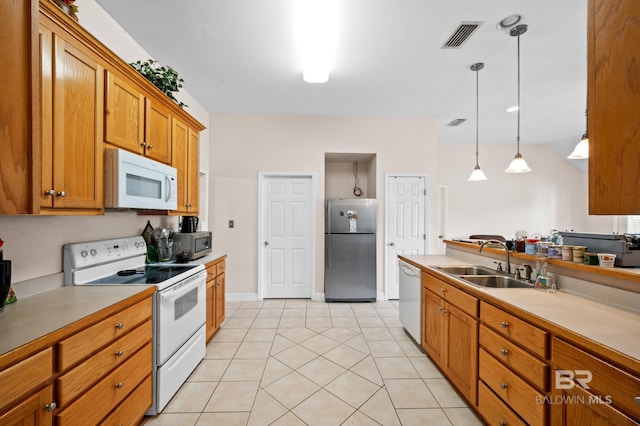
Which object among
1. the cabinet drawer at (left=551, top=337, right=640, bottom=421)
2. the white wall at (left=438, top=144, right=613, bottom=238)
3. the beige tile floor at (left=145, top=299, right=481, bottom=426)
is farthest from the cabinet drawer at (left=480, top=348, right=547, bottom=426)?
the white wall at (left=438, top=144, right=613, bottom=238)

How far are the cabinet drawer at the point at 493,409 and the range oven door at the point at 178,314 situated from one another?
2009 millimetres

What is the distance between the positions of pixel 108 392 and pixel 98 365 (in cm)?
18

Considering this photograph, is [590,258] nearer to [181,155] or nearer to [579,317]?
[579,317]

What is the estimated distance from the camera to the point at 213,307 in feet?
8.82

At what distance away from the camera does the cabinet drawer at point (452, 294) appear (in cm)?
169

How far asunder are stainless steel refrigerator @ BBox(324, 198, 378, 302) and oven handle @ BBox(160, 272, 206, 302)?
2.13 meters

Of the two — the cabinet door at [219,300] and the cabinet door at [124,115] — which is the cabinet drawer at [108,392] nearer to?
the cabinet door at [219,300]

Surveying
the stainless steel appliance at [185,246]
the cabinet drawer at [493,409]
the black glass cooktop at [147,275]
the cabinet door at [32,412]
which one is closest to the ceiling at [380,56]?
the stainless steel appliance at [185,246]

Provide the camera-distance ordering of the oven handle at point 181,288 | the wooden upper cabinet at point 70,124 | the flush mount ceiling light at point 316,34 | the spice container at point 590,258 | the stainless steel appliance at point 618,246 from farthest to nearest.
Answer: the flush mount ceiling light at point 316,34 → the oven handle at point 181,288 → the spice container at point 590,258 → the stainless steel appliance at point 618,246 → the wooden upper cabinet at point 70,124

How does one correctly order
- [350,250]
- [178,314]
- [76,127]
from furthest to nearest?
[350,250]
[178,314]
[76,127]

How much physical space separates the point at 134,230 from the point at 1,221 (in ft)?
3.35

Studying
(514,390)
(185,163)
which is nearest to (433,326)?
(514,390)

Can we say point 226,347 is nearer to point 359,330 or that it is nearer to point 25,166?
point 359,330

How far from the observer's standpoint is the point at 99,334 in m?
1.22
